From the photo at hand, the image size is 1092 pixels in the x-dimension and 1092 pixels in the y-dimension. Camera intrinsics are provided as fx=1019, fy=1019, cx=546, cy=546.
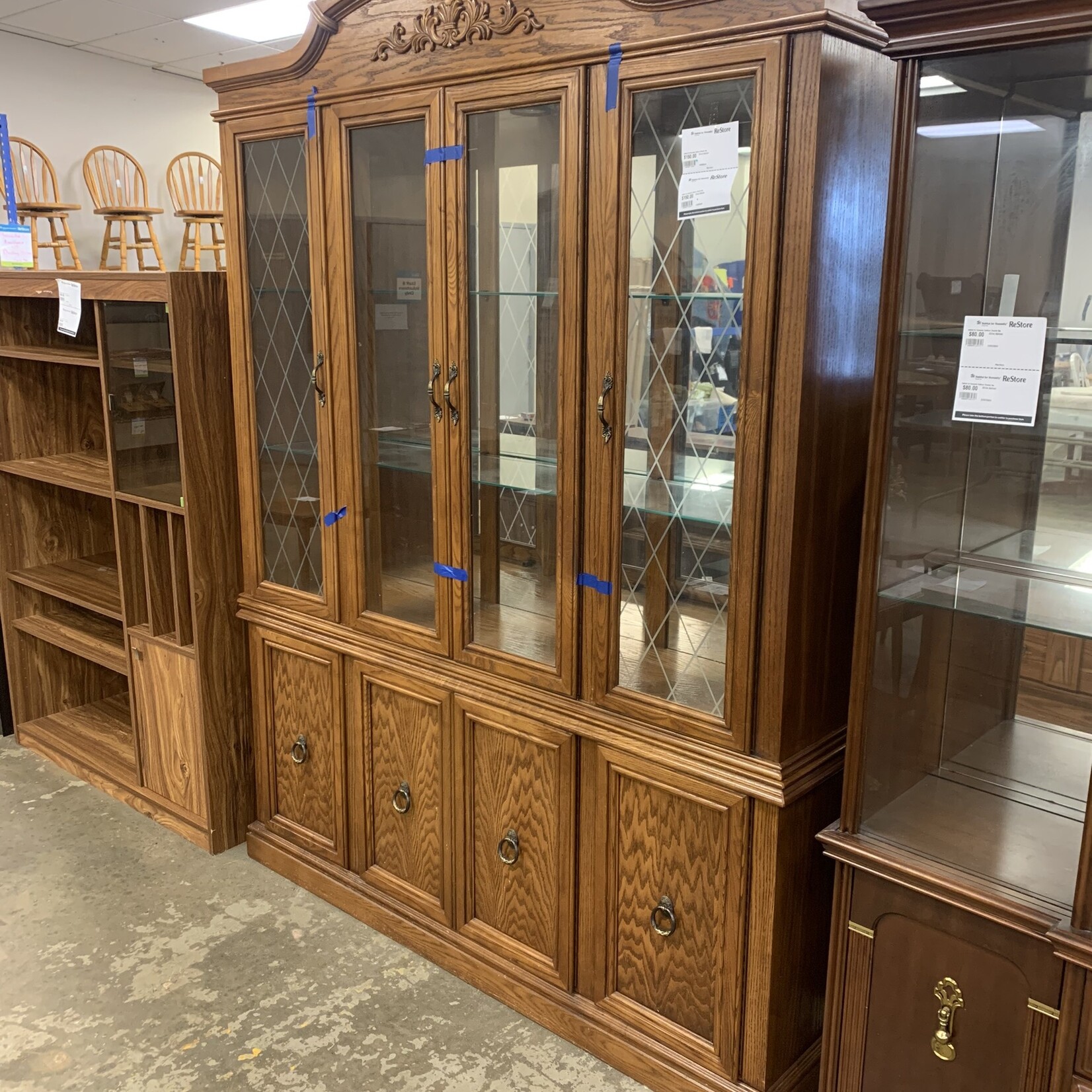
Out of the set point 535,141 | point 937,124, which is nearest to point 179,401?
point 535,141

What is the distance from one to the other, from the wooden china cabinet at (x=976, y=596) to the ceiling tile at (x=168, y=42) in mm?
A: 5685

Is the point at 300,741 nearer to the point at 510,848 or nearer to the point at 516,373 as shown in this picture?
the point at 510,848

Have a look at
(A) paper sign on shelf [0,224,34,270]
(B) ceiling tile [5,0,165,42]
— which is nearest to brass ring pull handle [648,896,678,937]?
(A) paper sign on shelf [0,224,34,270]

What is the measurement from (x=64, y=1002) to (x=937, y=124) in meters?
2.42

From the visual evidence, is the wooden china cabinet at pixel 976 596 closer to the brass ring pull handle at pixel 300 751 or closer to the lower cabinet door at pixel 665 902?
the lower cabinet door at pixel 665 902

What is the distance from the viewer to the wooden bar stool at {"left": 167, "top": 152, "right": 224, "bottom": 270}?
666 cm

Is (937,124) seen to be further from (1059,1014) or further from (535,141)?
(1059,1014)

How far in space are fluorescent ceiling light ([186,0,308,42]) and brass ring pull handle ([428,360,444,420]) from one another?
14.0 feet

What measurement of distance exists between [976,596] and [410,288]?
4.21 ft

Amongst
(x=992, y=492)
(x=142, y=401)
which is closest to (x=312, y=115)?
(x=142, y=401)

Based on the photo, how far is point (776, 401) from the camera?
164 cm

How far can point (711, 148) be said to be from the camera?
166cm

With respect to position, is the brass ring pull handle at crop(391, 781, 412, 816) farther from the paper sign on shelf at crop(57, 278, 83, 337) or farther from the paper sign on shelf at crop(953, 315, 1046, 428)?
the paper sign on shelf at crop(57, 278, 83, 337)

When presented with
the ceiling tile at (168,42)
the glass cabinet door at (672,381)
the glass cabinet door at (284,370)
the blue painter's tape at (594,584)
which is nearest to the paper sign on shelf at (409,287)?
the glass cabinet door at (284,370)
